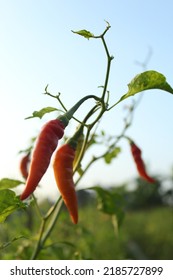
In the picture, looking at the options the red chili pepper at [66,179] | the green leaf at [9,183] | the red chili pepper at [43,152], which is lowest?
the green leaf at [9,183]

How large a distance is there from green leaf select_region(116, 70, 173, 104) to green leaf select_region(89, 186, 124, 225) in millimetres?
693

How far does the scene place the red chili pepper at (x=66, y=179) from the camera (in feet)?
4.14

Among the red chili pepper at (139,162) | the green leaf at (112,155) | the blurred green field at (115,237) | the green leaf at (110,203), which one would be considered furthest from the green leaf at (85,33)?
the blurred green field at (115,237)

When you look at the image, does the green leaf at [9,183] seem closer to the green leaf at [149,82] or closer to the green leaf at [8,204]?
the green leaf at [8,204]

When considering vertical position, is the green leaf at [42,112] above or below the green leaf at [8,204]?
above

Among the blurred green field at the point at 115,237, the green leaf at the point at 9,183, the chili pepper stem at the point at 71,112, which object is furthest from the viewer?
the blurred green field at the point at 115,237

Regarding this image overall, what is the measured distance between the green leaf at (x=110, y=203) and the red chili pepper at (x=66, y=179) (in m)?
0.65

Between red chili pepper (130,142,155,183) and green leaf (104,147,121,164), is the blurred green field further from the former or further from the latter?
red chili pepper (130,142,155,183)

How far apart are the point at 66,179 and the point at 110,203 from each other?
0.80m

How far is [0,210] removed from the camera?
53.7 inches

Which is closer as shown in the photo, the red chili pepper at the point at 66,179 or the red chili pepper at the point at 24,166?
the red chili pepper at the point at 66,179

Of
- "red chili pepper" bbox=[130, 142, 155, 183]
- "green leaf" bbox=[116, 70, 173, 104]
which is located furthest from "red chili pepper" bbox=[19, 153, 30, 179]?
"green leaf" bbox=[116, 70, 173, 104]
